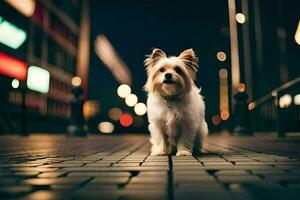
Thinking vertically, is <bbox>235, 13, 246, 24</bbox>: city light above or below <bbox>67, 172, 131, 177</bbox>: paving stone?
above

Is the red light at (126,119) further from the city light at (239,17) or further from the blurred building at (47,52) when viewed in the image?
the city light at (239,17)

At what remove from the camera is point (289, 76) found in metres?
14.5

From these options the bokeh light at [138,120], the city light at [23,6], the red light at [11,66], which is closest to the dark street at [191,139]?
the red light at [11,66]

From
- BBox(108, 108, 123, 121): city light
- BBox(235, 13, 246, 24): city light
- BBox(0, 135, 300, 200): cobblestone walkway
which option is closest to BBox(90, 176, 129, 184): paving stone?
BBox(0, 135, 300, 200): cobblestone walkway

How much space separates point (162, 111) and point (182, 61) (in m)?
0.71

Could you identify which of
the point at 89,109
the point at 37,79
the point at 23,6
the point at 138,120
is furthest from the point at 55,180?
the point at 138,120

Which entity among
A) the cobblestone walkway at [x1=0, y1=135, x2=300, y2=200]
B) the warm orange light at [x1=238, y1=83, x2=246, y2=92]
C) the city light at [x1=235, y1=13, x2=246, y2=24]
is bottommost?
the cobblestone walkway at [x1=0, y1=135, x2=300, y2=200]

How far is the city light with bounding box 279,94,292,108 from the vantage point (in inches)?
462

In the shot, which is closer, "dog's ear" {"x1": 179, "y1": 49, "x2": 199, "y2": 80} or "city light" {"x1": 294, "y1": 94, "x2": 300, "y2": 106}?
"dog's ear" {"x1": 179, "y1": 49, "x2": 199, "y2": 80}

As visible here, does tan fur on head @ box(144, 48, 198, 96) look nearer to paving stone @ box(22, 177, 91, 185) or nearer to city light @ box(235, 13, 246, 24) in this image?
paving stone @ box(22, 177, 91, 185)

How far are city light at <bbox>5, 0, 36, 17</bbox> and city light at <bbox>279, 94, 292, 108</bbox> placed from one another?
1422 inches

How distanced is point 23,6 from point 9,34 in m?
12.9

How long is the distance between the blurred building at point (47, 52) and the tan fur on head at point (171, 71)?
28.5 metres

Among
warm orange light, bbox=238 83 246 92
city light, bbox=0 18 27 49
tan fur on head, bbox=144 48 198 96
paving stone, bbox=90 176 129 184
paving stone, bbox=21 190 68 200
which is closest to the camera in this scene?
paving stone, bbox=21 190 68 200
